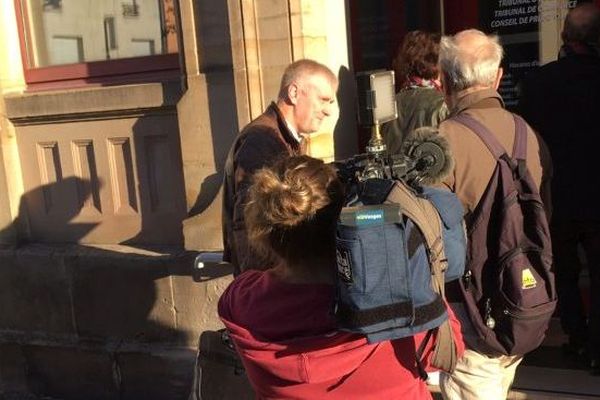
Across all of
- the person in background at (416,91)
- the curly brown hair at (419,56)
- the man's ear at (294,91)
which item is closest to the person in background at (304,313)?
the man's ear at (294,91)

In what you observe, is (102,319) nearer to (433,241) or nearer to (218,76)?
(218,76)

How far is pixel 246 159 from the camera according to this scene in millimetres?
2840

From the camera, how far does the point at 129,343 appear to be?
15.9 ft

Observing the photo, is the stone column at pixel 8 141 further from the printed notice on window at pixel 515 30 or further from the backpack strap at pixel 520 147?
the backpack strap at pixel 520 147

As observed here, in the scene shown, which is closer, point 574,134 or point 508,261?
point 508,261

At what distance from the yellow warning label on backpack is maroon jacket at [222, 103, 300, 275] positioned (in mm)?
947

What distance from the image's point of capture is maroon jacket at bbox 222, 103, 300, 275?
279 centimetres

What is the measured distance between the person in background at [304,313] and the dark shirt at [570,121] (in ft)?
6.01

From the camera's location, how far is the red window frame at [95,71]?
4.91 meters

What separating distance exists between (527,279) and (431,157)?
686 mm

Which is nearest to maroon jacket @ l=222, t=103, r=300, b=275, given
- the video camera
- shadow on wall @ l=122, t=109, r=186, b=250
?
the video camera

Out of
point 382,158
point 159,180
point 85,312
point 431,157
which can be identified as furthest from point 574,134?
point 85,312

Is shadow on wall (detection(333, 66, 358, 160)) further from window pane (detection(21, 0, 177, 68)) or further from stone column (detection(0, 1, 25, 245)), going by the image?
stone column (detection(0, 1, 25, 245))

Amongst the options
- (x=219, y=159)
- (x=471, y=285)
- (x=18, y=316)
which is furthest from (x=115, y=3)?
(x=471, y=285)
